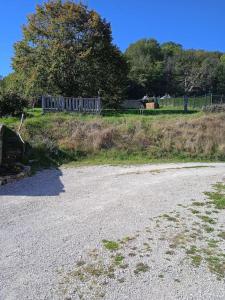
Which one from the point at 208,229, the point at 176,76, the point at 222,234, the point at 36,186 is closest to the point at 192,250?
the point at 222,234

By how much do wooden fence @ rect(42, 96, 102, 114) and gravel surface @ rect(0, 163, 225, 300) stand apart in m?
11.4

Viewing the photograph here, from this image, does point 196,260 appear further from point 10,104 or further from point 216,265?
point 10,104

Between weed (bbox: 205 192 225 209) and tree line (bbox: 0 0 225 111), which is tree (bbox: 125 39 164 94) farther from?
weed (bbox: 205 192 225 209)

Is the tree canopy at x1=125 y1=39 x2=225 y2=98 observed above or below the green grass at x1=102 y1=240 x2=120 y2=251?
above

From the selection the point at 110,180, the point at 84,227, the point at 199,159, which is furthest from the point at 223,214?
the point at 199,159

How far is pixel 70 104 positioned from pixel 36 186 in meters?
12.0

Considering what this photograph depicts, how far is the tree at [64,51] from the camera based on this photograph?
27.1 metres

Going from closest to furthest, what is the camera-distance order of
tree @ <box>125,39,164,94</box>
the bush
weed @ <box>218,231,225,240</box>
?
weed @ <box>218,231,225,240</box> → the bush → tree @ <box>125,39,164,94</box>

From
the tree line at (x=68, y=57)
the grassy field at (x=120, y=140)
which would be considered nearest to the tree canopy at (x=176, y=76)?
the tree line at (x=68, y=57)

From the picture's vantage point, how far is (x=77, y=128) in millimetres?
17469

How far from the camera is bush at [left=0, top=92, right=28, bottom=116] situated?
20.9 metres

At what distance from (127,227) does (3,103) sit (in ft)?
51.1

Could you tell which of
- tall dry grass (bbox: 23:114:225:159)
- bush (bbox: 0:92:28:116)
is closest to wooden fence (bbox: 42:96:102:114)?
bush (bbox: 0:92:28:116)

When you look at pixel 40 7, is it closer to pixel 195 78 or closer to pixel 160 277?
pixel 160 277
